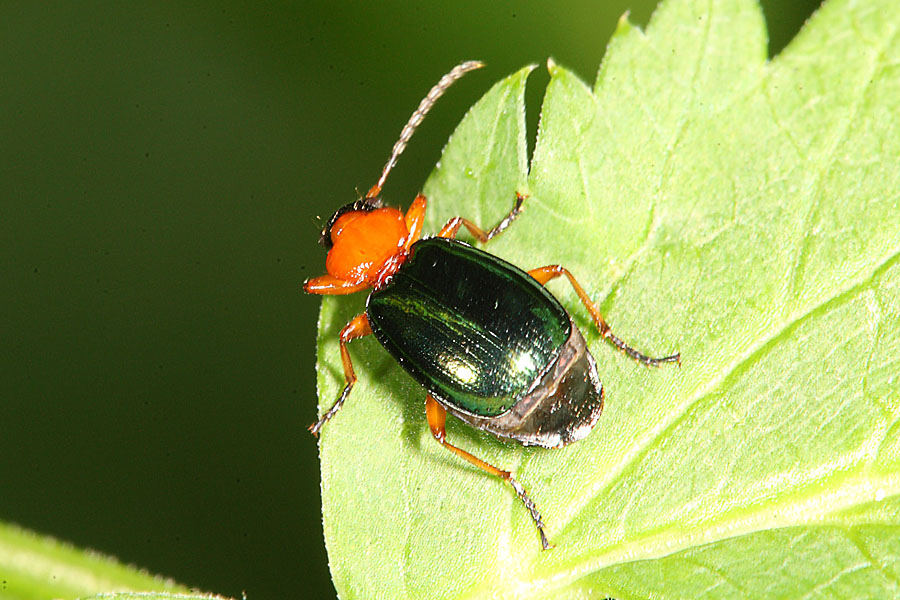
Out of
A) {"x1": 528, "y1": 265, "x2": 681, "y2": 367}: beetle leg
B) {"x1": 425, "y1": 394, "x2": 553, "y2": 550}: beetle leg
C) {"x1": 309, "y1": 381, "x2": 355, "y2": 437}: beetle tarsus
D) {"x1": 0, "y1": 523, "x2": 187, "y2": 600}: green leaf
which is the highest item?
{"x1": 528, "y1": 265, "x2": 681, "y2": 367}: beetle leg

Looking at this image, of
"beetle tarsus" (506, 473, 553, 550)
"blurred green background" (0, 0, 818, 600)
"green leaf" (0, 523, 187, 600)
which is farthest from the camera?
"blurred green background" (0, 0, 818, 600)

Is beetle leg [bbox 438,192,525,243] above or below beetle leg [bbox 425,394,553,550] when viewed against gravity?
above

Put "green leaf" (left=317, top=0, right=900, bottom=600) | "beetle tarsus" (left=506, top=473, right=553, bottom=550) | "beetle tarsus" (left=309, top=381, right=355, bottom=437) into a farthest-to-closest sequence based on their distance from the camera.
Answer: "beetle tarsus" (left=309, top=381, right=355, bottom=437) < "beetle tarsus" (left=506, top=473, right=553, bottom=550) < "green leaf" (left=317, top=0, right=900, bottom=600)

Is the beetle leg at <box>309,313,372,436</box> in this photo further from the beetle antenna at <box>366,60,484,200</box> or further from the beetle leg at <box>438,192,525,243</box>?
the beetle antenna at <box>366,60,484,200</box>

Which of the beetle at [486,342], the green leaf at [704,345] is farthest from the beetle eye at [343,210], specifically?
the green leaf at [704,345]

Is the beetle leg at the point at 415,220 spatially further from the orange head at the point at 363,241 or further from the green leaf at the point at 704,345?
the green leaf at the point at 704,345

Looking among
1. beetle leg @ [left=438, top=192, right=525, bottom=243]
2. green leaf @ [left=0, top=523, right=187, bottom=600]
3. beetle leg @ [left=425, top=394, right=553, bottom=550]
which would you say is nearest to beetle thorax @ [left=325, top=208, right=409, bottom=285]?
beetle leg @ [left=438, top=192, right=525, bottom=243]

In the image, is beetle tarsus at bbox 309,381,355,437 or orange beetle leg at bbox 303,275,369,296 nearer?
beetle tarsus at bbox 309,381,355,437
